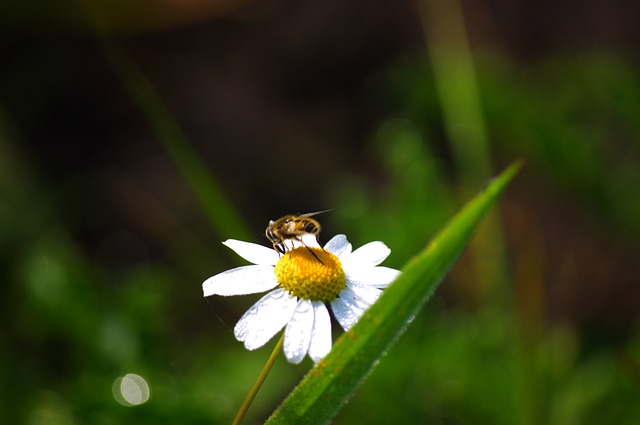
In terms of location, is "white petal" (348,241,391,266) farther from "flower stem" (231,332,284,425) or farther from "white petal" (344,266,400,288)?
"flower stem" (231,332,284,425)

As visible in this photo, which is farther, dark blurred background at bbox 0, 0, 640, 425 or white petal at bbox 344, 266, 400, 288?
dark blurred background at bbox 0, 0, 640, 425

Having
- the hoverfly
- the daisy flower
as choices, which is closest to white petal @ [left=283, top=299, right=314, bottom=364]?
the daisy flower

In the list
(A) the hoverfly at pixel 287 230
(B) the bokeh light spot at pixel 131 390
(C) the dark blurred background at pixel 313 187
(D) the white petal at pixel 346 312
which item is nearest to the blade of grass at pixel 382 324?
(D) the white petal at pixel 346 312

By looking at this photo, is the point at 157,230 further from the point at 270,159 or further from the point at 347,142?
the point at 347,142

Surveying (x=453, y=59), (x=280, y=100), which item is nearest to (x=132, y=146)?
(x=280, y=100)

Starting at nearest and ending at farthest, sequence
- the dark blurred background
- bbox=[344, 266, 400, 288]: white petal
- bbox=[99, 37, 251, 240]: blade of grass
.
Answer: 1. bbox=[344, 266, 400, 288]: white petal
2. bbox=[99, 37, 251, 240]: blade of grass
3. the dark blurred background

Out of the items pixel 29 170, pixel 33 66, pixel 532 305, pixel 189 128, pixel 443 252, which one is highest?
pixel 189 128

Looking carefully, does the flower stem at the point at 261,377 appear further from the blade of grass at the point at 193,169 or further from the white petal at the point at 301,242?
the blade of grass at the point at 193,169
